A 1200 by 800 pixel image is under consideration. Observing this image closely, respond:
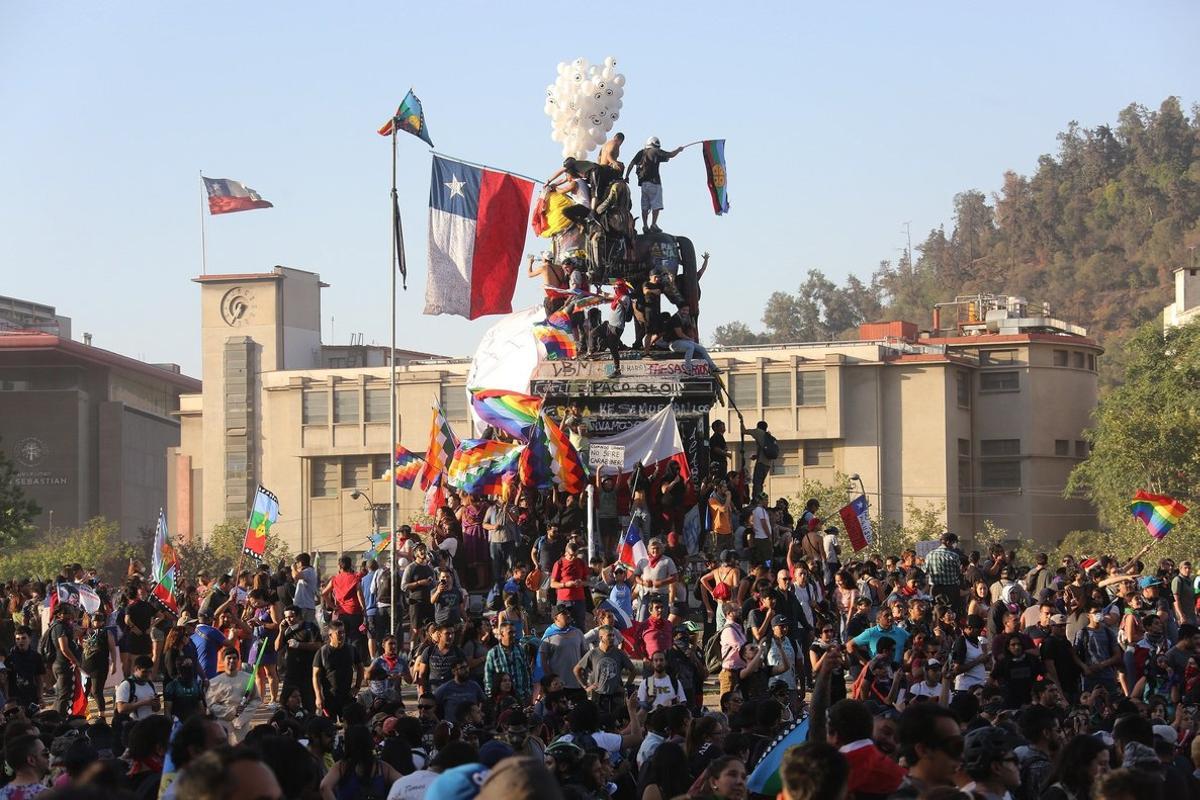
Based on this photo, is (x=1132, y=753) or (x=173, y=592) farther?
(x=173, y=592)

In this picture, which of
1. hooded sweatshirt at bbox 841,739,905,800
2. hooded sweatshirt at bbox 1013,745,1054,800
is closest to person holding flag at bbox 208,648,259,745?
hooded sweatshirt at bbox 1013,745,1054,800

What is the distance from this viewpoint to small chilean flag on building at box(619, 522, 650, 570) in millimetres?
26797

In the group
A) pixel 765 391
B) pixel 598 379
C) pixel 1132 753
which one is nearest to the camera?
pixel 1132 753

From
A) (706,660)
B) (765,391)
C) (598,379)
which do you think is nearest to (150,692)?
(706,660)

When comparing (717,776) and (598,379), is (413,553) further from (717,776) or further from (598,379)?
(717,776)

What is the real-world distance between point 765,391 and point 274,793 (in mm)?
81936

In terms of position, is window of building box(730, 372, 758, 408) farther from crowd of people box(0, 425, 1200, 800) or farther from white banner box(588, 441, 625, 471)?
white banner box(588, 441, 625, 471)

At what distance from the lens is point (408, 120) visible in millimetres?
31906

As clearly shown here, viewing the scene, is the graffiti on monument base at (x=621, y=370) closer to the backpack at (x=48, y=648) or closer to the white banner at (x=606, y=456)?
the white banner at (x=606, y=456)

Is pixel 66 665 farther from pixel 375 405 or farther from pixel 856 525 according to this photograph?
pixel 375 405

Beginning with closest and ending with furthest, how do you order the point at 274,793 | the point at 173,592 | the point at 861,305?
the point at 274,793
the point at 173,592
the point at 861,305

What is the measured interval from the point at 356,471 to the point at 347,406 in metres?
2.85

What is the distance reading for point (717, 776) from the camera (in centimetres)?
1076

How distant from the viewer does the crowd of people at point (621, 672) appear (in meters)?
10.0
